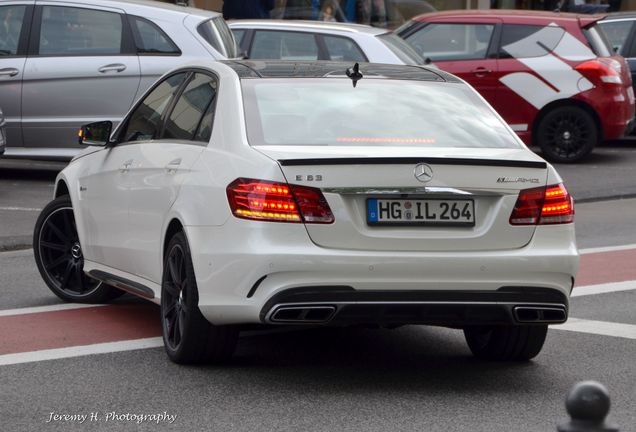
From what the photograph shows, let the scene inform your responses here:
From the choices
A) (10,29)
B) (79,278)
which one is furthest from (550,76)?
(79,278)

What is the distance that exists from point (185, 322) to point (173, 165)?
2.81ft

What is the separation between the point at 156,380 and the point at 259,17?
44.7 feet

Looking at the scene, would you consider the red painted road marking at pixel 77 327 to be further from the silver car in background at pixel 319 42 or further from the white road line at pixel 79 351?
the silver car in background at pixel 319 42

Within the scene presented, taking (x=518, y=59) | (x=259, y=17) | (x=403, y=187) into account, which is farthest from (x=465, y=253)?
(x=259, y=17)

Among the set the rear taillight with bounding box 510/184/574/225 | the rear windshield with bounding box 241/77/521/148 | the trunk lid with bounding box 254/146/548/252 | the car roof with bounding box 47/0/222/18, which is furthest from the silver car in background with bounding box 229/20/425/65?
the trunk lid with bounding box 254/146/548/252

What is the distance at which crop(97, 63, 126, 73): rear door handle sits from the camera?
1434 centimetres

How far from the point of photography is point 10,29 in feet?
48.4

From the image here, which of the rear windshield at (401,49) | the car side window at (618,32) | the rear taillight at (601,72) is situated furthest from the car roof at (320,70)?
the car side window at (618,32)

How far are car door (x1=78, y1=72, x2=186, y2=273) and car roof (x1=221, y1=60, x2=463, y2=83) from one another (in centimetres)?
57

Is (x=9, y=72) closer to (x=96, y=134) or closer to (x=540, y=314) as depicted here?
(x=96, y=134)

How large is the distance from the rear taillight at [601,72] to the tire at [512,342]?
411 inches

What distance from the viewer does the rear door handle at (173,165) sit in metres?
6.98

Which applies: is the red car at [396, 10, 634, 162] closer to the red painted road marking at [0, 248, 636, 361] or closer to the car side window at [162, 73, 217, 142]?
the red painted road marking at [0, 248, 636, 361]

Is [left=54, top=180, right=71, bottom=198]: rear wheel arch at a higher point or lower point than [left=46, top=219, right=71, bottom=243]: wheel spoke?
higher
